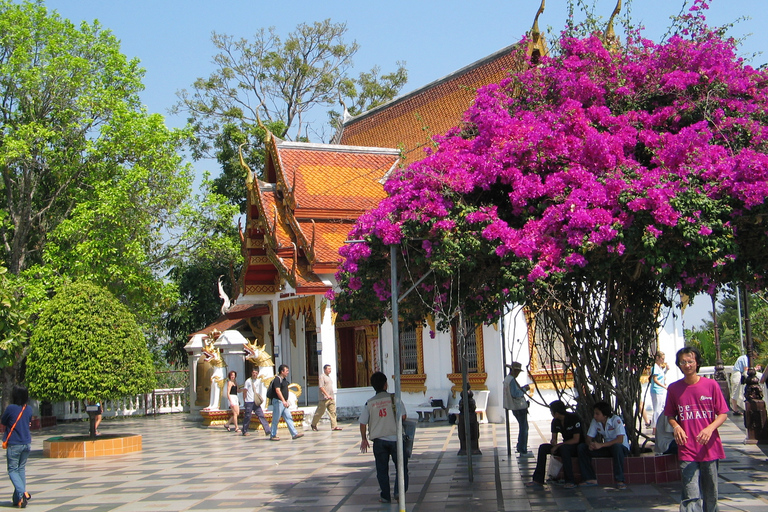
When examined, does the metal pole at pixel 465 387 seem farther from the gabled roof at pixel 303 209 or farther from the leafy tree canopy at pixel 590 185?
the gabled roof at pixel 303 209

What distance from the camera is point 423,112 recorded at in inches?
1030

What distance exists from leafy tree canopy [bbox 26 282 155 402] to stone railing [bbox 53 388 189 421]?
1189 centimetres

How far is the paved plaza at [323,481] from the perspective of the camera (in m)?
8.62

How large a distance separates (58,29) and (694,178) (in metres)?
20.3

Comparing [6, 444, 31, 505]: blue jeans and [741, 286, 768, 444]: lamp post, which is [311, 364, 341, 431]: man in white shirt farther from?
[741, 286, 768, 444]: lamp post

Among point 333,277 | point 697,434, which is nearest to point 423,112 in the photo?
point 333,277

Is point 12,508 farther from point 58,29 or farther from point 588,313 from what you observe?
point 58,29

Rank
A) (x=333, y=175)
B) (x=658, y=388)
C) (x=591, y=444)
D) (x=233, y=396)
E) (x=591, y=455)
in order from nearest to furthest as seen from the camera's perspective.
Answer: (x=591, y=444), (x=591, y=455), (x=658, y=388), (x=233, y=396), (x=333, y=175)

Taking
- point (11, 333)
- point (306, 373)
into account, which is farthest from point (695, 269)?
point (306, 373)

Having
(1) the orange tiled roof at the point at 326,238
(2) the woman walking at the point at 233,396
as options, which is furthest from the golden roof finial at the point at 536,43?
(2) the woman walking at the point at 233,396

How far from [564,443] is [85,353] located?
9.08 m

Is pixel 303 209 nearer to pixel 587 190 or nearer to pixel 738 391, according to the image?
pixel 738 391

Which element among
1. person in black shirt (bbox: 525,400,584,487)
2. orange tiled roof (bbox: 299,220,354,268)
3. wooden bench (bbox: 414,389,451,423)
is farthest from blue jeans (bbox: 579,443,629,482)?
orange tiled roof (bbox: 299,220,354,268)

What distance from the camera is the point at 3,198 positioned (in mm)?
24094
